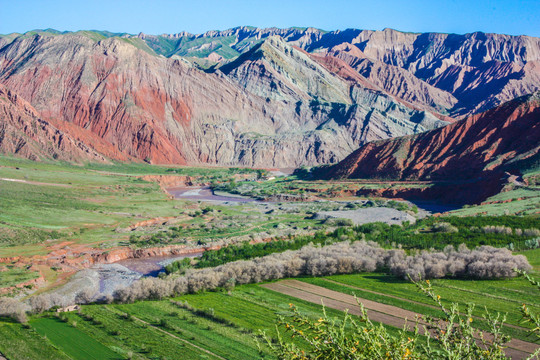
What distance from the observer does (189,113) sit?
6225 inches

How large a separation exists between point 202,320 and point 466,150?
85.0 meters

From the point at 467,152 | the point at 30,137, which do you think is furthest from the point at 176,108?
the point at 467,152

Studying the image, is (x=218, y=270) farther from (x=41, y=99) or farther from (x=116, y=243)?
(x=41, y=99)

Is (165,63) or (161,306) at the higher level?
(165,63)

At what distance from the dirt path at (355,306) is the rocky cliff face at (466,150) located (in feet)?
199

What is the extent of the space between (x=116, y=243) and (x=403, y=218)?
1600 inches

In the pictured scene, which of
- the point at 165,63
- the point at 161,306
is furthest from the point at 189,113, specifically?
the point at 161,306

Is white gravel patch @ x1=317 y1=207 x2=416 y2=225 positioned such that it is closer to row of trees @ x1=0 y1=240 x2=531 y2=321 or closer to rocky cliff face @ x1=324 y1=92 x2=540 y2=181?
rocky cliff face @ x1=324 y1=92 x2=540 y2=181

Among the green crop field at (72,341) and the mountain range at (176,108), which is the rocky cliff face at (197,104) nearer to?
the mountain range at (176,108)

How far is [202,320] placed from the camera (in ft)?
100

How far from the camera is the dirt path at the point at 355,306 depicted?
2372 cm

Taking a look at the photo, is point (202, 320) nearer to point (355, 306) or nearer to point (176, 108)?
point (355, 306)

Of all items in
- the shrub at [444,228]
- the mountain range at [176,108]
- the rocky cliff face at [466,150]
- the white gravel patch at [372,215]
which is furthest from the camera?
the mountain range at [176,108]

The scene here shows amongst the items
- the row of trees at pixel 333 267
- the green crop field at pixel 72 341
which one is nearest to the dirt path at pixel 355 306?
the row of trees at pixel 333 267
